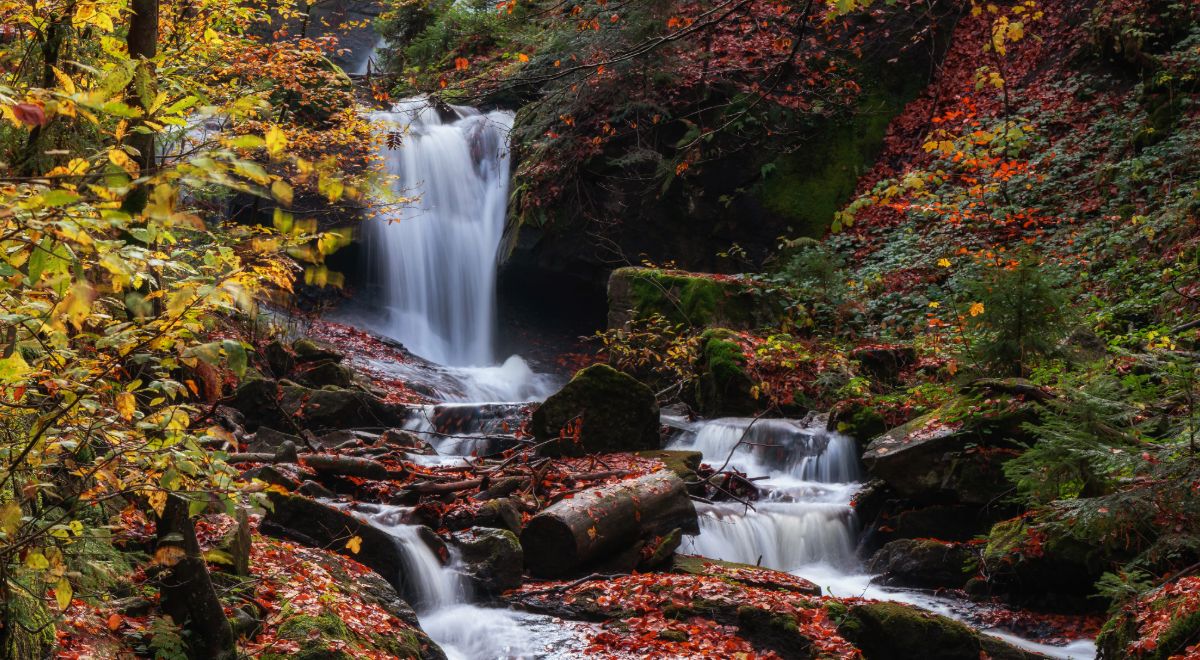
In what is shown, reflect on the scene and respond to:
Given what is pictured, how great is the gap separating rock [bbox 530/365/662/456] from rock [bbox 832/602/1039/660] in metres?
4.37

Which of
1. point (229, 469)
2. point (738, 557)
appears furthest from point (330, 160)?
point (738, 557)

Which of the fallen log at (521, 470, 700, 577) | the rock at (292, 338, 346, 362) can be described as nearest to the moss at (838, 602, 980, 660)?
the fallen log at (521, 470, 700, 577)

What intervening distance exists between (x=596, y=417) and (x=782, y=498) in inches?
88.1

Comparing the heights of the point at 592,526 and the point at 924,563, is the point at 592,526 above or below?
above

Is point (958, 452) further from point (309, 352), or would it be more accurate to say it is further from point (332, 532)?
point (309, 352)

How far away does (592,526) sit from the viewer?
22.2 feet

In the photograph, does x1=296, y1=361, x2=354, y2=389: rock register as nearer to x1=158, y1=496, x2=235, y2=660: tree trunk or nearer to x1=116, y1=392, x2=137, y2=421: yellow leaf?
x1=158, y1=496, x2=235, y2=660: tree trunk

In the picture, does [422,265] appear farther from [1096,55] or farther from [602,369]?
[1096,55]

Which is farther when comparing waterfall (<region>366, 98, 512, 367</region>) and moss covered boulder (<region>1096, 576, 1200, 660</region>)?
waterfall (<region>366, 98, 512, 367</region>)

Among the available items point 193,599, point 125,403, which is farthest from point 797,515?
point 125,403

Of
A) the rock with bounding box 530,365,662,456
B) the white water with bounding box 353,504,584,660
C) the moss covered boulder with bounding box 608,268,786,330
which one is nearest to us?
the white water with bounding box 353,504,584,660

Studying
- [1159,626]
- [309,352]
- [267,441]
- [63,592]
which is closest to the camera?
[63,592]

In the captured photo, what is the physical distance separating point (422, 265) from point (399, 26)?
7911 millimetres

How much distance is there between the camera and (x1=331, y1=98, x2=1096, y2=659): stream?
6.18 m
